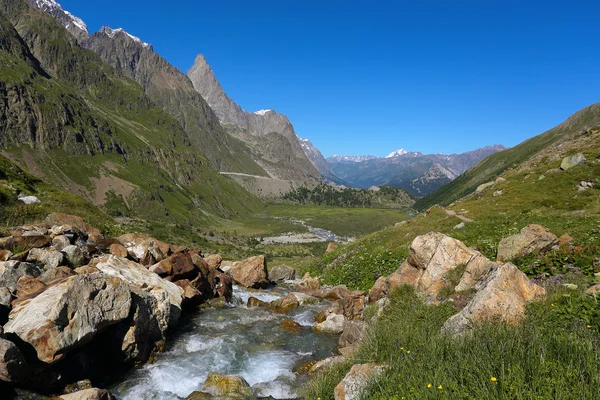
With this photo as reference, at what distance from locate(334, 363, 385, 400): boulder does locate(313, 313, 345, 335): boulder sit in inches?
536

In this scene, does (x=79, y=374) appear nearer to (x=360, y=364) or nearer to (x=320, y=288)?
(x=360, y=364)

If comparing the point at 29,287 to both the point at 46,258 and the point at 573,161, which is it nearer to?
the point at 46,258

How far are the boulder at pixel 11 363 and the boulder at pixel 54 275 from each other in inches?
255

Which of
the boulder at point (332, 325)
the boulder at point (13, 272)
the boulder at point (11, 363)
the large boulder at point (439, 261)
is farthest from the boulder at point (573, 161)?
the boulder at point (13, 272)

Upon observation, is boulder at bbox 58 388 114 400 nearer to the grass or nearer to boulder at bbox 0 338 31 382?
boulder at bbox 0 338 31 382

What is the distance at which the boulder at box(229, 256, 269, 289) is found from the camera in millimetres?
43125

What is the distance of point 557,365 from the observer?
7.55 m

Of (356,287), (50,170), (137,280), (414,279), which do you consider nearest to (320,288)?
(356,287)

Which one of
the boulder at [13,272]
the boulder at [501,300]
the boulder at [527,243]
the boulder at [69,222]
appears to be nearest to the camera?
the boulder at [501,300]

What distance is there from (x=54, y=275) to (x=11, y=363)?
922cm

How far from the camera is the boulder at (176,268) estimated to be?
95.2 ft

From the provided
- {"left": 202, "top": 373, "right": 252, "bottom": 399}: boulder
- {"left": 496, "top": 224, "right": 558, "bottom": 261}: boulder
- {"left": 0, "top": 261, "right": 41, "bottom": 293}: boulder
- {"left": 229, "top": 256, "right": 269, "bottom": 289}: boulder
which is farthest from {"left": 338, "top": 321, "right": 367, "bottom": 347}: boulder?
{"left": 229, "top": 256, "right": 269, "bottom": 289}: boulder

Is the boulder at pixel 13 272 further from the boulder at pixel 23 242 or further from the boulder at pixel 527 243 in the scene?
the boulder at pixel 527 243

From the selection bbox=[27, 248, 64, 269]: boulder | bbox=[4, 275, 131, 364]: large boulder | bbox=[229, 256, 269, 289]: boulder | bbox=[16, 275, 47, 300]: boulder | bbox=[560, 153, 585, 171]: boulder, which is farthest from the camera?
bbox=[560, 153, 585, 171]: boulder
